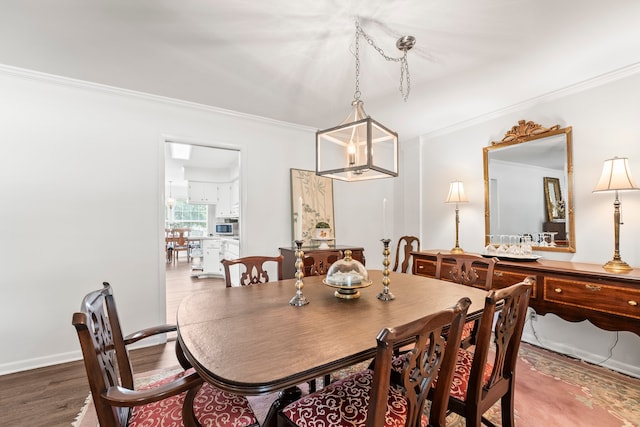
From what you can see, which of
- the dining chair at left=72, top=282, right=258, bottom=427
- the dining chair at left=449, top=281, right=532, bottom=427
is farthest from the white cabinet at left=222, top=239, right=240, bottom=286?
the dining chair at left=449, top=281, right=532, bottom=427

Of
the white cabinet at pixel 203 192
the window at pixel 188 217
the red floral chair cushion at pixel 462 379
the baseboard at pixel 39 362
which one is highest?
the white cabinet at pixel 203 192

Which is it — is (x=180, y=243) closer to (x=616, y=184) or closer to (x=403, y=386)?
(x=403, y=386)

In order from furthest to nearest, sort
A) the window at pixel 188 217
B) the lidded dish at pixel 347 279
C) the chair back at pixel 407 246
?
the window at pixel 188 217, the chair back at pixel 407 246, the lidded dish at pixel 347 279

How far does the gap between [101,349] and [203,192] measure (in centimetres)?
757

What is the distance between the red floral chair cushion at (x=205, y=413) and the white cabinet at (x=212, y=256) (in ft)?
17.5

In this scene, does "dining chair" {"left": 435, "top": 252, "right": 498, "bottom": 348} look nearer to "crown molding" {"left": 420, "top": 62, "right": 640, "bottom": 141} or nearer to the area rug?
the area rug

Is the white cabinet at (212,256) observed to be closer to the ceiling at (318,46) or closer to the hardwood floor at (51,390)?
the hardwood floor at (51,390)

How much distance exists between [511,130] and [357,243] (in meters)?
2.43

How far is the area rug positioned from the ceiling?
A: 2.47 meters

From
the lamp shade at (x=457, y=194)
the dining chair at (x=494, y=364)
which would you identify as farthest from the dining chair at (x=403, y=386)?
the lamp shade at (x=457, y=194)

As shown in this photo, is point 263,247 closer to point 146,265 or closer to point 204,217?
point 146,265

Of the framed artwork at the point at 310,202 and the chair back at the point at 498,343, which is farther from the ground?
the framed artwork at the point at 310,202

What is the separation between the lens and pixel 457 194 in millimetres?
3473

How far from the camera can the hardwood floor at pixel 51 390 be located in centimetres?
183
